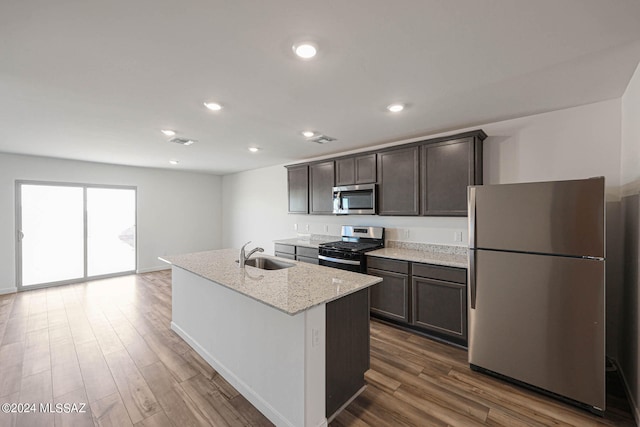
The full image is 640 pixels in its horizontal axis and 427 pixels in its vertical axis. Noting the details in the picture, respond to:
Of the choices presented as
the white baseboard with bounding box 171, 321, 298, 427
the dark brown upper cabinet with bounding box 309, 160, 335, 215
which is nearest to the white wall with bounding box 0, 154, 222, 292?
the dark brown upper cabinet with bounding box 309, 160, 335, 215

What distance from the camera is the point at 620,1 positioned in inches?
49.8

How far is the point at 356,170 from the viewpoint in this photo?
392 cm

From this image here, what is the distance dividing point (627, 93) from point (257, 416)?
3.79 meters

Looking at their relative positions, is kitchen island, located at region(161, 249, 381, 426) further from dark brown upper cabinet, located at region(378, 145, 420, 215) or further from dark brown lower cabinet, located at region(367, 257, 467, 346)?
dark brown upper cabinet, located at region(378, 145, 420, 215)

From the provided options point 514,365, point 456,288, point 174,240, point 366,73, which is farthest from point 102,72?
point 174,240

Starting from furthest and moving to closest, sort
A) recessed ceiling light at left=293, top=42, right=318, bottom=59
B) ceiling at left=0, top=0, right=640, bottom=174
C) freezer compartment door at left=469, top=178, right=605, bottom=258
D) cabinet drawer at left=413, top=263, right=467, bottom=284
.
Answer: cabinet drawer at left=413, top=263, right=467, bottom=284 < freezer compartment door at left=469, top=178, right=605, bottom=258 < recessed ceiling light at left=293, top=42, right=318, bottom=59 < ceiling at left=0, top=0, right=640, bottom=174

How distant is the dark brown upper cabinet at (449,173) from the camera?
2883 millimetres

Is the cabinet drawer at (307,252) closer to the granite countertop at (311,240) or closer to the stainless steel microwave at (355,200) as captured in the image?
the granite countertop at (311,240)

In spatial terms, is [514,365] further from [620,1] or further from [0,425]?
[0,425]

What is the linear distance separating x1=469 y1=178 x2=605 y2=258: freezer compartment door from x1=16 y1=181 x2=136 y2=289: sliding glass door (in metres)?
6.63

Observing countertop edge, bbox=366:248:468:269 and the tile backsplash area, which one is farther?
the tile backsplash area

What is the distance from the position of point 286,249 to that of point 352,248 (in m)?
1.44

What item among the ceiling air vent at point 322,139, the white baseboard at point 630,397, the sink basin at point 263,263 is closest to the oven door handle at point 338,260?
the sink basin at point 263,263

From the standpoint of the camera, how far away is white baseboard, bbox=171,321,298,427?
180 centimetres
